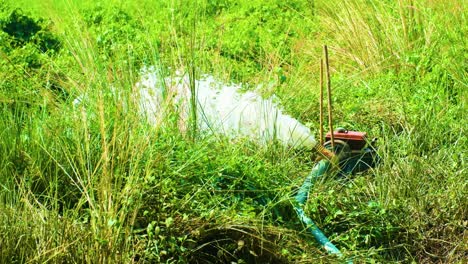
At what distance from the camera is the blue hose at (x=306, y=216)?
467 cm

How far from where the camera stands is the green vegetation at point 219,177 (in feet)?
13.5

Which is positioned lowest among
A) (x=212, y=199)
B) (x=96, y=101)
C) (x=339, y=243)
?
(x=339, y=243)

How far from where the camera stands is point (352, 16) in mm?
7488

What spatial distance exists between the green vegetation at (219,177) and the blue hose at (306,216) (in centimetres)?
6

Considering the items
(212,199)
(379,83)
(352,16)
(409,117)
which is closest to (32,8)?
(352,16)

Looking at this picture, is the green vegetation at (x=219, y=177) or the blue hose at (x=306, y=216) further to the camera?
the blue hose at (x=306, y=216)

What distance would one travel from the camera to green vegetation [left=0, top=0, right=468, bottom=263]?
413cm

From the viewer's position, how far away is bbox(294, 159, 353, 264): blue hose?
4.67 m

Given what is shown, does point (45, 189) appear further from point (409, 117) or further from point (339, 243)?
Answer: point (409, 117)

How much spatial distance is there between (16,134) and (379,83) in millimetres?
2705

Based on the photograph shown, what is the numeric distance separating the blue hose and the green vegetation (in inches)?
2.2

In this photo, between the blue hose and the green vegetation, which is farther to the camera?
the blue hose

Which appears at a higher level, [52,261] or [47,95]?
[47,95]

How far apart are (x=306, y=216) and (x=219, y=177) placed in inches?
18.7
